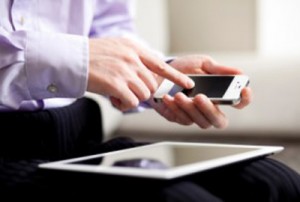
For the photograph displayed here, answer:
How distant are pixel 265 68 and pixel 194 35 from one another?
1.84 ft

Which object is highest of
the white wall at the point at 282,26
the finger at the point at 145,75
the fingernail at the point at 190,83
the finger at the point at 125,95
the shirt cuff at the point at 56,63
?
the shirt cuff at the point at 56,63

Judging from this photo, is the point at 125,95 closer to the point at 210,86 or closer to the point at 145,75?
the point at 145,75

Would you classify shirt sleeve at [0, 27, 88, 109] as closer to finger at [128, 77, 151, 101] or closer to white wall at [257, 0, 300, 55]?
finger at [128, 77, 151, 101]

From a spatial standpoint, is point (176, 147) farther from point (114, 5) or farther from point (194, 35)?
point (194, 35)

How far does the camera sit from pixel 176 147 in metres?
0.64

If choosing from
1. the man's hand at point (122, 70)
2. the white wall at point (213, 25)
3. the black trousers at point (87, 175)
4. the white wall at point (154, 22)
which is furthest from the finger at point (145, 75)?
the white wall at point (213, 25)

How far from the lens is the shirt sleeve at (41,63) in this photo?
22.6 inches

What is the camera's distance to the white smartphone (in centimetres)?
65

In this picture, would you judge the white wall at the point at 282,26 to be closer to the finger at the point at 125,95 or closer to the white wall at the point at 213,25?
the white wall at the point at 213,25

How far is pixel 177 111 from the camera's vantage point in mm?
685

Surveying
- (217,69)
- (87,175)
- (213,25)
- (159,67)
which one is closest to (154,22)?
(213,25)

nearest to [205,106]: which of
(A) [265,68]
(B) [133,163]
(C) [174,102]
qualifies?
(C) [174,102]

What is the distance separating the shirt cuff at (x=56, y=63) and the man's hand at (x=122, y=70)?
0.4 inches

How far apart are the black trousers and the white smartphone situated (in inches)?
3.0
